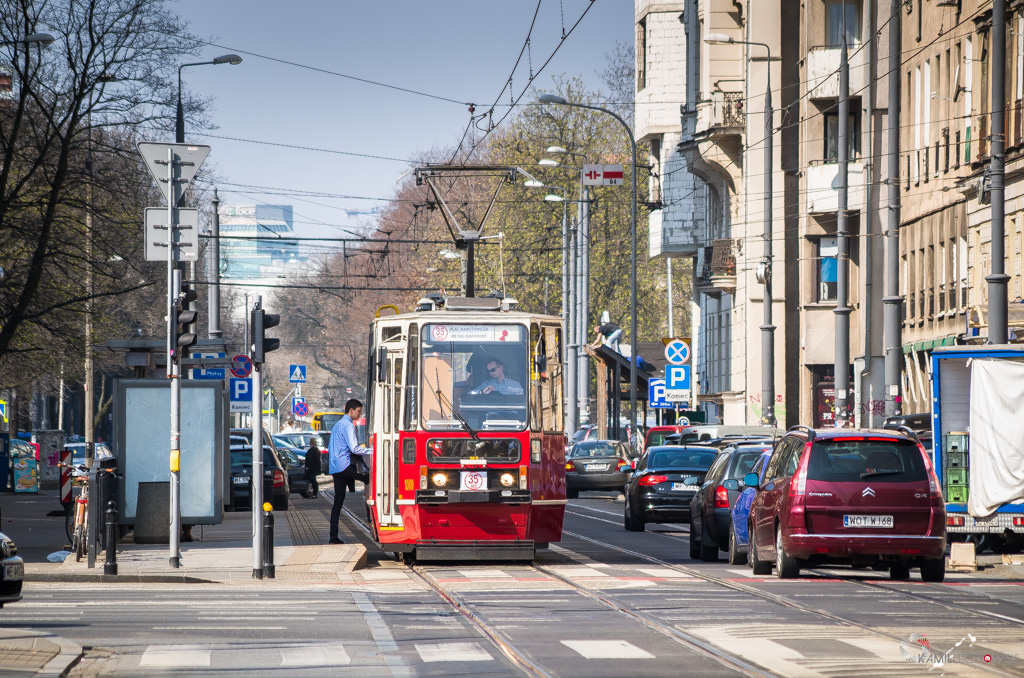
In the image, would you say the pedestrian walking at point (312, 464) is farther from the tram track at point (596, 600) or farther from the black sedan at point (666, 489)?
the tram track at point (596, 600)

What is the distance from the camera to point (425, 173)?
104ft

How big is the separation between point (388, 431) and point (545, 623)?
22.7ft

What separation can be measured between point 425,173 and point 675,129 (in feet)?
118

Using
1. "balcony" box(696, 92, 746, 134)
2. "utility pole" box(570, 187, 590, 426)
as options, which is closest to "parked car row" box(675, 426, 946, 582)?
"utility pole" box(570, 187, 590, 426)

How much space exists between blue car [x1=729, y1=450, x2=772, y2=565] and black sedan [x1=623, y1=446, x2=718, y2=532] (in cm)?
748

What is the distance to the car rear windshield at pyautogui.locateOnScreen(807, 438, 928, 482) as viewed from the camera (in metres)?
18.5

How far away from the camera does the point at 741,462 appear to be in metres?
23.2

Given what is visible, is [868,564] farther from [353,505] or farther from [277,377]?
[277,377]

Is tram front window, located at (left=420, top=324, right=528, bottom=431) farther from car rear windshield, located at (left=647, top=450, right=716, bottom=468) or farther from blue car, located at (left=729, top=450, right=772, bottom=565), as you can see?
car rear windshield, located at (left=647, top=450, right=716, bottom=468)

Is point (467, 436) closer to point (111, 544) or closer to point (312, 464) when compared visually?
point (111, 544)

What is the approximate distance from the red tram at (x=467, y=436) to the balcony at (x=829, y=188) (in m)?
30.3

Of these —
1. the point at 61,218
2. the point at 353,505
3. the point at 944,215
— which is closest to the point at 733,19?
the point at 944,215

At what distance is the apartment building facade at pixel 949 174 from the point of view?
35375 millimetres

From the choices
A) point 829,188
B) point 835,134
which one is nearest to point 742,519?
point 829,188
